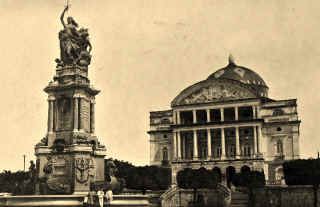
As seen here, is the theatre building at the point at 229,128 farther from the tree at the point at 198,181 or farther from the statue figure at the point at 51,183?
the statue figure at the point at 51,183

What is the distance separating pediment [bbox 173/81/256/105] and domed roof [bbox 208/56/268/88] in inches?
387

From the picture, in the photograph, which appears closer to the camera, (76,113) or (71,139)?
(71,139)

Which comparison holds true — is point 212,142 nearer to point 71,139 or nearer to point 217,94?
point 217,94

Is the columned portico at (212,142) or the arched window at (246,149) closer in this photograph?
the columned portico at (212,142)

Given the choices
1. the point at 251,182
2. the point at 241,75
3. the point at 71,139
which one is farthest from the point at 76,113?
the point at 241,75

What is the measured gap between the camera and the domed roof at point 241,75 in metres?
94.7

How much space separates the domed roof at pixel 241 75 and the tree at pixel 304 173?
108 feet

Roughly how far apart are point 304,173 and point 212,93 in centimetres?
3065

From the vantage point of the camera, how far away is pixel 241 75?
96.2 m

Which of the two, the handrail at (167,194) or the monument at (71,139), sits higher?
the monument at (71,139)

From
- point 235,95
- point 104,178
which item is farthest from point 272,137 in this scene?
point 104,178

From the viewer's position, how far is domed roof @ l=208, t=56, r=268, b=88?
94.7 m

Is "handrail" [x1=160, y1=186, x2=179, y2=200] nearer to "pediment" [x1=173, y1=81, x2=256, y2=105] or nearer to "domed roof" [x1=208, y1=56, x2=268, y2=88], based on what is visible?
"pediment" [x1=173, y1=81, x2=256, y2=105]

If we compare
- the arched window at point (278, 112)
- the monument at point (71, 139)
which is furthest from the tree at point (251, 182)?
the monument at point (71, 139)
